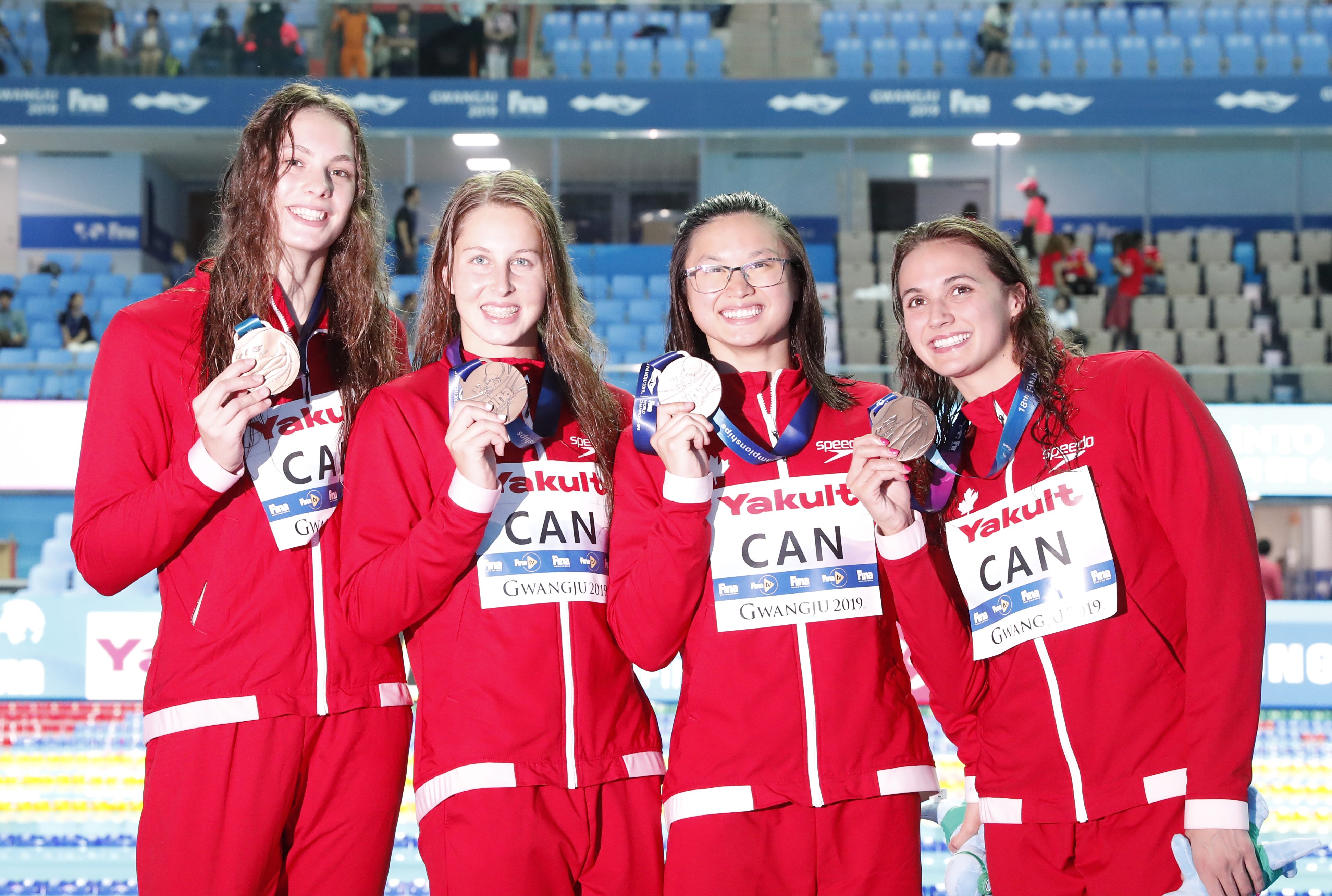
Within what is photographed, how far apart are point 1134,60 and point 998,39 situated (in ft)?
5.54

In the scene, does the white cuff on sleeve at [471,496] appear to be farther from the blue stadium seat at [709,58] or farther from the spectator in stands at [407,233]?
the blue stadium seat at [709,58]

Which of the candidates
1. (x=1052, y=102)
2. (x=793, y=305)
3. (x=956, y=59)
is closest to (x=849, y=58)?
(x=956, y=59)

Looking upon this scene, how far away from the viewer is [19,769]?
19.6 feet

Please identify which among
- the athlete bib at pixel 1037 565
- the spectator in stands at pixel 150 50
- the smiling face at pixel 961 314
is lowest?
the athlete bib at pixel 1037 565

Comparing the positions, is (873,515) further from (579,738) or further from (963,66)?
(963,66)

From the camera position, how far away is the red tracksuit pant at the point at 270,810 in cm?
216

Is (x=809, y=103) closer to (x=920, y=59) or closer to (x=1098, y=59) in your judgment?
(x=920, y=59)

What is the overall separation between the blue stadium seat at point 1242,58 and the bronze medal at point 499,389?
1335 centimetres

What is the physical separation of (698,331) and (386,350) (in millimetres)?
681

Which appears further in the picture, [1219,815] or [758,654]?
[758,654]

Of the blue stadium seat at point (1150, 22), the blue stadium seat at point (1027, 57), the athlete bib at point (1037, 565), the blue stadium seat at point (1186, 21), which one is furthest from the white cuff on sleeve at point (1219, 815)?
the blue stadium seat at point (1186, 21)

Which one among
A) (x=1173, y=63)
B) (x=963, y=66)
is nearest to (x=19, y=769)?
(x=963, y=66)

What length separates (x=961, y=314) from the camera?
2287 mm

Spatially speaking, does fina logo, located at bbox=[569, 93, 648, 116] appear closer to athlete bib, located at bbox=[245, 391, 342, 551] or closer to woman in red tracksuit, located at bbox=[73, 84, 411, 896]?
woman in red tracksuit, located at bbox=[73, 84, 411, 896]
